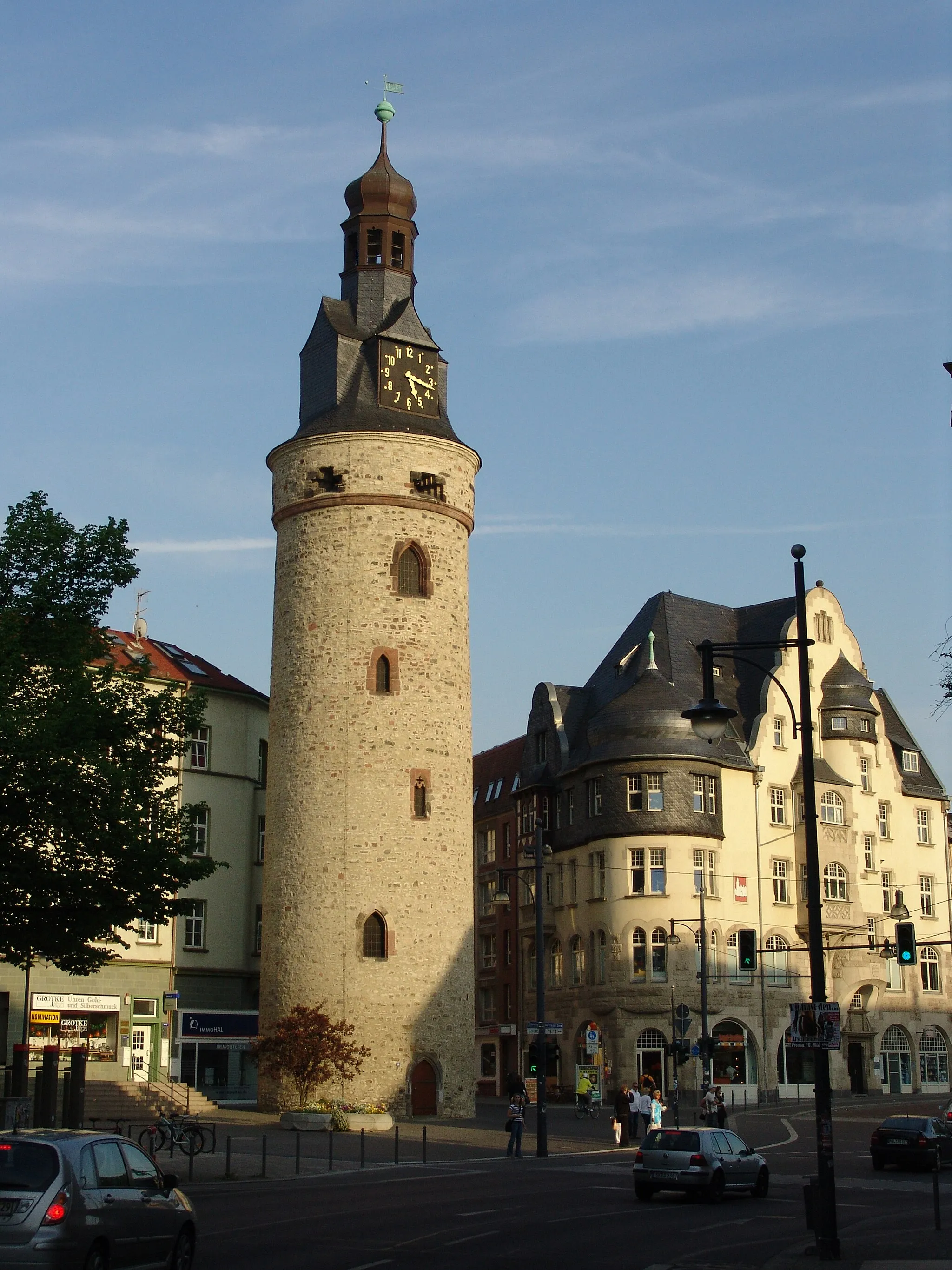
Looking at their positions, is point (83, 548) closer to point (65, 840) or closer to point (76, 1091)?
point (65, 840)

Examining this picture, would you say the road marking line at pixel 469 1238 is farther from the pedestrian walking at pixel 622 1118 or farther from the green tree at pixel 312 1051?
the green tree at pixel 312 1051

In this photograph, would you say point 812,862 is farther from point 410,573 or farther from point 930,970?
point 930,970

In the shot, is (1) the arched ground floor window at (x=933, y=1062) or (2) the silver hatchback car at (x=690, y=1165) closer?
(2) the silver hatchback car at (x=690, y=1165)

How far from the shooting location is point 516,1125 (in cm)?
3541

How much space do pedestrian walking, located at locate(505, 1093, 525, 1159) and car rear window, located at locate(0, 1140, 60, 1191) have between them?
2329cm

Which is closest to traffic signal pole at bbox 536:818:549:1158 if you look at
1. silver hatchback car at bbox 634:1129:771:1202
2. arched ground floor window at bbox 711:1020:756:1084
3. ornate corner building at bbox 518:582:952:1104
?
silver hatchback car at bbox 634:1129:771:1202

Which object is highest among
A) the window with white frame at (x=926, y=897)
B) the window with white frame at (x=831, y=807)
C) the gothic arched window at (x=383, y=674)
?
the gothic arched window at (x=383, y=674)

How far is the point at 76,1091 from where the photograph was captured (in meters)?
31.0

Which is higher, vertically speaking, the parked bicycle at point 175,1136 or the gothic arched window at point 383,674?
the gothic arched window at point 383,674

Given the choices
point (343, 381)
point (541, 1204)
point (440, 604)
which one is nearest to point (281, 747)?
point (440, 604)

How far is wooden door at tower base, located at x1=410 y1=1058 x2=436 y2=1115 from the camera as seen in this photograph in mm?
45938

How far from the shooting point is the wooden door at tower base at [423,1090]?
45938mm

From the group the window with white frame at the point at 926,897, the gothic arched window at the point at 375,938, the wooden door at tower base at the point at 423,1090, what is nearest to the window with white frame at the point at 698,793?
the window with white frame at the point at 926,897

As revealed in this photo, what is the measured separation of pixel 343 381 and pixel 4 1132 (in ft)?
127
